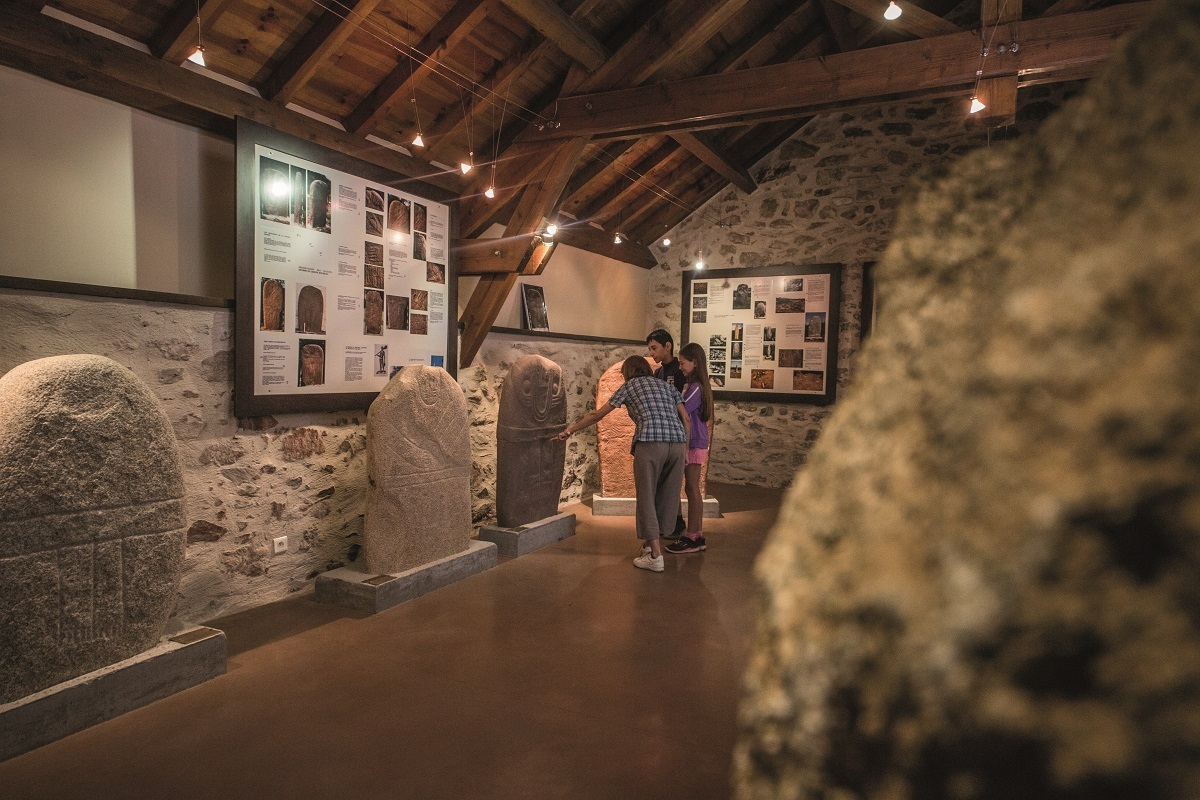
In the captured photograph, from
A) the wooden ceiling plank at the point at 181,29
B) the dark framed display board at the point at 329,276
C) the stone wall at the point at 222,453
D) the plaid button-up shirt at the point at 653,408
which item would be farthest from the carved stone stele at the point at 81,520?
the plaid button-up shirt at the point at 653,408

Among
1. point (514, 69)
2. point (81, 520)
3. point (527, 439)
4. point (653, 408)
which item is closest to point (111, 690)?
point (81, 520)

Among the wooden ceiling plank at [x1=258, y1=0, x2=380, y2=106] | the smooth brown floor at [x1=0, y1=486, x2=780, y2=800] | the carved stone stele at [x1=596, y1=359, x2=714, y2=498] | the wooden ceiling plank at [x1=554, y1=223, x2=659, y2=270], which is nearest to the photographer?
the smooth brown floor at [x1=0, y1=486, x2=780, y2=800]

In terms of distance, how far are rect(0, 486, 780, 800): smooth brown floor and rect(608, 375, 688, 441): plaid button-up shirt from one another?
947 mm

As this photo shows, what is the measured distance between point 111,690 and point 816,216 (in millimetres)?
7102

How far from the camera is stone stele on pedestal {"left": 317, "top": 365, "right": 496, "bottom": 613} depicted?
11.1 ft

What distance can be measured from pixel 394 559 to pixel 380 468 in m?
0.54

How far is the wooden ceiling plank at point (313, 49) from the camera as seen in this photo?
3.25m

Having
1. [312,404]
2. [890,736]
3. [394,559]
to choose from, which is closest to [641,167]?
[312,404]

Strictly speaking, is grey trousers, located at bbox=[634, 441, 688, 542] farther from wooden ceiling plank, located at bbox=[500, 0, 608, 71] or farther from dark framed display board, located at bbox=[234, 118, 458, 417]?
wooden ceiling plank, located at bbox=[500, 0, 608, 71]

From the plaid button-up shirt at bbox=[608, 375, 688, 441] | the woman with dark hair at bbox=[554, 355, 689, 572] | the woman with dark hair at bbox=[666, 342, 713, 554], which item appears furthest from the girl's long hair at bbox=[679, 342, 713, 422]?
the plaid button-up shirt at bbox=[608, 375, 688, 441]

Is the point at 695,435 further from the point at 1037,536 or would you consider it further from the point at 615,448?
the point at 1037,536

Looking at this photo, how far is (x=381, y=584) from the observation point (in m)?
3.34

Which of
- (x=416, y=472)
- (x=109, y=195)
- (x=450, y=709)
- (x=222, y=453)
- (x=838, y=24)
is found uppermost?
(x=838, y=24)

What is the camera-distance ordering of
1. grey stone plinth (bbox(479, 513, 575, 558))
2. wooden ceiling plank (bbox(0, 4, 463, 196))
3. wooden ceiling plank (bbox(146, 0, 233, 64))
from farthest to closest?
grey stone plinth (bbox(479, 513, 575, 558)), wooden ceiling plank (bbox(146, 0, 233, 64)), wooden ceiling plank (bbox(0, 4, 463, 196))
